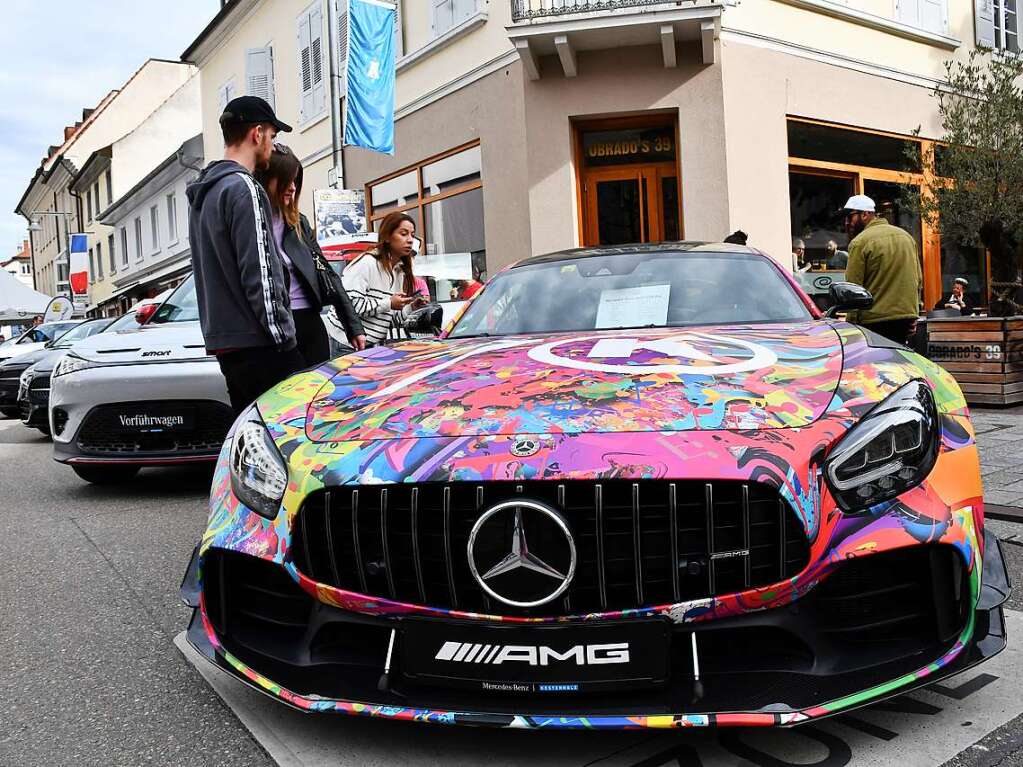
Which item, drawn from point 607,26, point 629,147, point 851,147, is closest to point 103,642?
point 607,26

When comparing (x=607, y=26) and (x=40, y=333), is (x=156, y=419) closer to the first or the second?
(x=607, y=26)

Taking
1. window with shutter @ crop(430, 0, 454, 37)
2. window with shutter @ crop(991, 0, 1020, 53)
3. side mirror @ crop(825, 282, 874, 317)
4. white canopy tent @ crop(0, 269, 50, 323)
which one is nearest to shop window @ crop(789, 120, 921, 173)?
window with shutter @ crop(991, 0, 1020, 53)

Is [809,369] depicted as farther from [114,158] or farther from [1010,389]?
[114,158]

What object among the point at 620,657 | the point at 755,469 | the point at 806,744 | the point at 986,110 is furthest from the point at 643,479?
the point at 986,110

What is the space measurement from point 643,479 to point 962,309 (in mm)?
13143

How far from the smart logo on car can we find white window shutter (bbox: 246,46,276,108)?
17.6 m

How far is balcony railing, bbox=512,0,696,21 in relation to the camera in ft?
33.7

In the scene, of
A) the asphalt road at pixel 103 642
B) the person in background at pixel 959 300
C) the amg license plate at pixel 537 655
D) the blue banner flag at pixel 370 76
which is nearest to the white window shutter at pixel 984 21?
the person in background at pixel 959 300

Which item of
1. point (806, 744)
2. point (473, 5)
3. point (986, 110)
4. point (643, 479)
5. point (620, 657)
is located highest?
point (473, 5)

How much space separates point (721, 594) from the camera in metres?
1.89

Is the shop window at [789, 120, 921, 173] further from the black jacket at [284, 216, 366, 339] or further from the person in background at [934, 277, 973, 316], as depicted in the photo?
the black jacket at [284, 216, 366, 339]

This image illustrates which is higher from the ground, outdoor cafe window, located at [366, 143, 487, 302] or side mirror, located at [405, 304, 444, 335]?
outdoor cafe window, located at [366, 143, 487, 302]

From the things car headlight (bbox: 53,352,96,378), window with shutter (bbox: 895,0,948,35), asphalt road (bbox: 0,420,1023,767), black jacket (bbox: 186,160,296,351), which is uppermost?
window with shutter (bbox: 895,0,948,35)

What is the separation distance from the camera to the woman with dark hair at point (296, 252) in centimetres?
369
